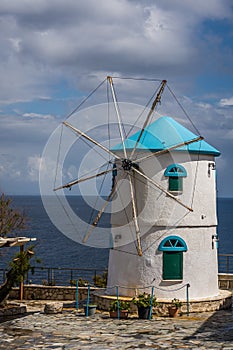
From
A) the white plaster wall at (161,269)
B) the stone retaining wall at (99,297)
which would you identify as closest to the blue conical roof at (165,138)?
the white plaster wall at (161,269)

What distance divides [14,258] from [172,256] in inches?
236

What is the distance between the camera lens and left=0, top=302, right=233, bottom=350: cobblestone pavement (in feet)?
52.4

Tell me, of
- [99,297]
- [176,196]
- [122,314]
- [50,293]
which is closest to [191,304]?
[122,314]

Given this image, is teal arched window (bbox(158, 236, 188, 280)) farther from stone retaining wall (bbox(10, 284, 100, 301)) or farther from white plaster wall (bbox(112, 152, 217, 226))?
stone retaining wall (bbox(10, 284, 100, 301))

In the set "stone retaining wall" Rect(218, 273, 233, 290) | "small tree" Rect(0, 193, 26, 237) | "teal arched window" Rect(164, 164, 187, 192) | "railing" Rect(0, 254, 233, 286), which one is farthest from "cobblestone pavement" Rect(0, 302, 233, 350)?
"teal arched window" Rect(164, 164, 187, 192)

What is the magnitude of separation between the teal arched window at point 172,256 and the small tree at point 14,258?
5039 millimetres

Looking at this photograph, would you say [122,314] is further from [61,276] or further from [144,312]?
[61,276]

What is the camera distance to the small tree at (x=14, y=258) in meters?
21.8

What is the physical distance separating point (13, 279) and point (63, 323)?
3427 mm

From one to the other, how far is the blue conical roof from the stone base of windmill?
5415 mm

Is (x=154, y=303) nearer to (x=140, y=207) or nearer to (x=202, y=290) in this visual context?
(x=202, y=290)

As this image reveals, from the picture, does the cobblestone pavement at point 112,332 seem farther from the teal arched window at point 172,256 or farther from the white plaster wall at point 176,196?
the white plaster wall at point 176,196

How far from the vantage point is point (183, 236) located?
21656 millimetres

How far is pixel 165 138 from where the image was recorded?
22.2m
